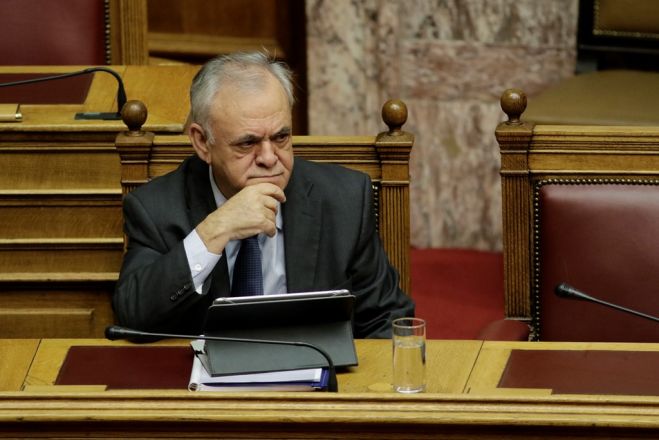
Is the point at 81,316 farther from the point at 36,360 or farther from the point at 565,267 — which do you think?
the point at 565,267

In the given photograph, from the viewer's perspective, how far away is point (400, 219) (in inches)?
111

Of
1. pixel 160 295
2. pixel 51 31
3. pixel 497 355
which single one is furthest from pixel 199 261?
pixel 51 31

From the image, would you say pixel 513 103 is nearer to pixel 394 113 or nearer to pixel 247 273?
pixel 394 113

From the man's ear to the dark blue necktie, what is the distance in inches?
7.5

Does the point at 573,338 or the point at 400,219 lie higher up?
the point at 400,219

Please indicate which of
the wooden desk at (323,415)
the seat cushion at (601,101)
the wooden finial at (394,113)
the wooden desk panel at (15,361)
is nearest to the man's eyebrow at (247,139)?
the wooden finial at (394,113)

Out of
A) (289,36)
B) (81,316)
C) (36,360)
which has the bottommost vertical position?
(81,316)

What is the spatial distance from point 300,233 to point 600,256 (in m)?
0.60

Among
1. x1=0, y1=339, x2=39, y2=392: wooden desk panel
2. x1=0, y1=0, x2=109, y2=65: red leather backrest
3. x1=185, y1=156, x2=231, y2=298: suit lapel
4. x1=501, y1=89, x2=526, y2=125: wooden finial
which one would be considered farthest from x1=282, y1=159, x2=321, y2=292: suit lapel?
x1=0, y1=0, x2=109, y2=65: red leather backrest

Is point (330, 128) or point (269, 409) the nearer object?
point (269, 409)

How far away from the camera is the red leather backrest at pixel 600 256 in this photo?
8.63ft

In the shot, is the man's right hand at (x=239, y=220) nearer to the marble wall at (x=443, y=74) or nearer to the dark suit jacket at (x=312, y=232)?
the dark suit jacket at (x=312, y=232)

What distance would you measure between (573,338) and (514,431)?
3.17 ft

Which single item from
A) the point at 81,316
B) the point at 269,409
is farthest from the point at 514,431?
the point at 81,316
